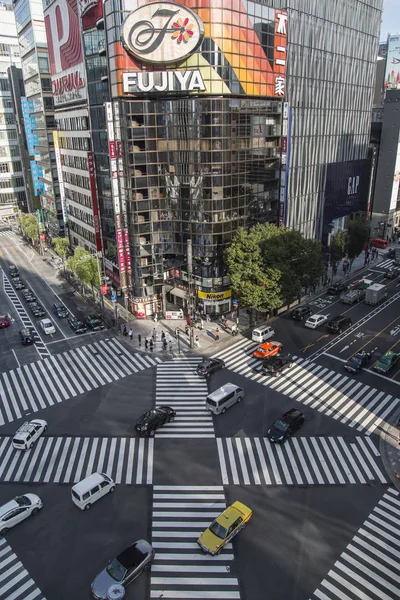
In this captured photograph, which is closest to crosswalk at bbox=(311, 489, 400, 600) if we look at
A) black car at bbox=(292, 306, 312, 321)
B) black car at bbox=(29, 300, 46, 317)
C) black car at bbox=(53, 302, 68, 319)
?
black car at bbox=(292, 306, 312, 321)

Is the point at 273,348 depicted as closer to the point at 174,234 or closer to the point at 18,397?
the point at 174,234

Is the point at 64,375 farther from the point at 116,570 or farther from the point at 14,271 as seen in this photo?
the point at 14,271

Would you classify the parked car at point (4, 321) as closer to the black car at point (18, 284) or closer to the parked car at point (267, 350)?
the black car at point (18, 284)

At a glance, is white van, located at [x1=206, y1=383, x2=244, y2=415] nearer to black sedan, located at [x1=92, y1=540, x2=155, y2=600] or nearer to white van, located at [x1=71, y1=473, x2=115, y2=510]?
white van, located at [x1=71, y1=473, x2=115, y2=510]

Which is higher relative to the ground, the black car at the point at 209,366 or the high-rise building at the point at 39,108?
the high-rise building at the point at 39,108

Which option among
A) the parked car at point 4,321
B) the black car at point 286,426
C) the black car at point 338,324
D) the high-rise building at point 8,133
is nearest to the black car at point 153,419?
the black car at point 286,426

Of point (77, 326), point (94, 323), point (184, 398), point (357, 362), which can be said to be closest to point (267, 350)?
point (357, 362)

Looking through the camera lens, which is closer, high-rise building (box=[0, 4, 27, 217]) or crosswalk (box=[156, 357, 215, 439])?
crosswalk (box=[156, 357, 215, 439])
